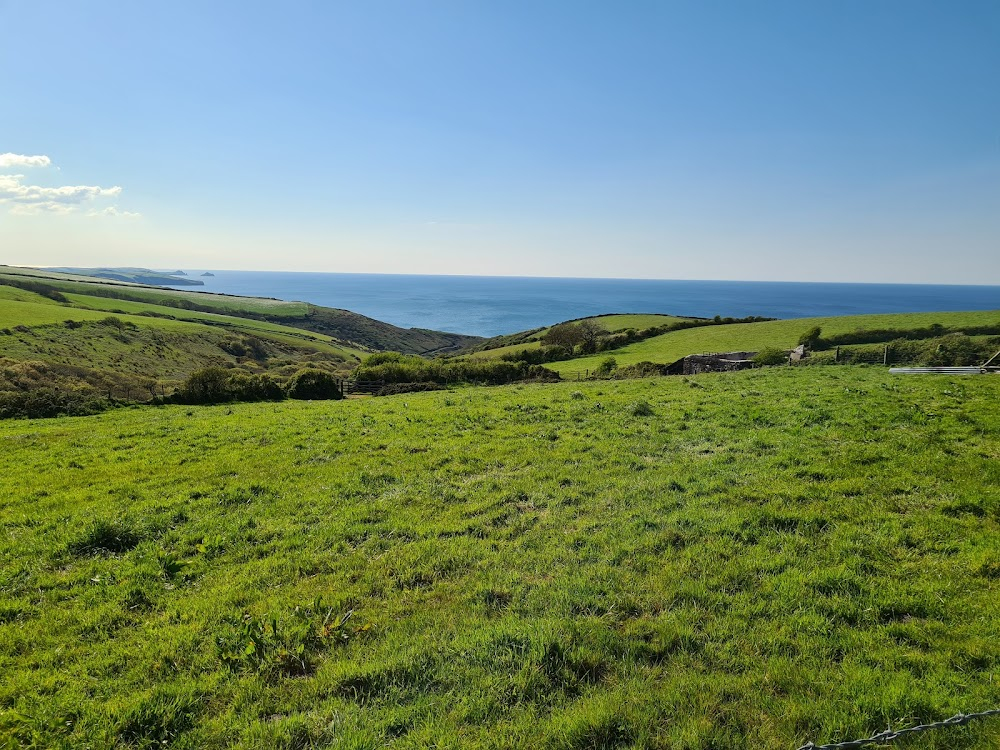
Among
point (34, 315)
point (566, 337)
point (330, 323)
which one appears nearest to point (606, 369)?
point (566, 337)

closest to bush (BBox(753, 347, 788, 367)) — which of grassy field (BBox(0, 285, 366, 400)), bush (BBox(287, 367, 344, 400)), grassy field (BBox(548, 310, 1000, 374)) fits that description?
grassy field (BBox(548, 310, 1000, 374))

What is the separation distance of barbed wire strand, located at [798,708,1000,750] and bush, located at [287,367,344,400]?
32.2 metres

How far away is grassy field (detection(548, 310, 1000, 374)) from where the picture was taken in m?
49.1

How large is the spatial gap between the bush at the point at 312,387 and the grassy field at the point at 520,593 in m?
18.7

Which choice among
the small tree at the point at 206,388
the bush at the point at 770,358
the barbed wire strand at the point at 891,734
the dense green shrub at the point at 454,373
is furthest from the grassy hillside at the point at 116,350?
the bush at the point at 770,358

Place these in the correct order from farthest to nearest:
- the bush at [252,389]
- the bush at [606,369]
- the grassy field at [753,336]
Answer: the grassy field at [753,336] < the bush at [606,369] < the bush at [252,389]

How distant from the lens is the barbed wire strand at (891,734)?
3.86m

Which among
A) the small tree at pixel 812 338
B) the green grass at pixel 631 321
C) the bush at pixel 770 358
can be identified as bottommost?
the bush at pixel 770 358

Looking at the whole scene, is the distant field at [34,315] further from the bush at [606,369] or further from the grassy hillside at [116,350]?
the bush at [606,369]

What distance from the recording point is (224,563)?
802cm

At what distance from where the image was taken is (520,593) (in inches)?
259

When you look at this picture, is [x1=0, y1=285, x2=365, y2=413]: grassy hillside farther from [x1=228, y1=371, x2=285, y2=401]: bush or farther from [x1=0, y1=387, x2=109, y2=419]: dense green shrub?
[x1=228, y1=371, x2=285, y2=401]: bush

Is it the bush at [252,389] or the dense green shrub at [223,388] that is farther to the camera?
the bush at [252,389]

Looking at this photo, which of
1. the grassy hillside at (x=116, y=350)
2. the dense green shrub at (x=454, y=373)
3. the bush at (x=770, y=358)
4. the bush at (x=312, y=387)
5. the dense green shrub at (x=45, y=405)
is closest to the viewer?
the dense green shrub at (x=45, y=405)
